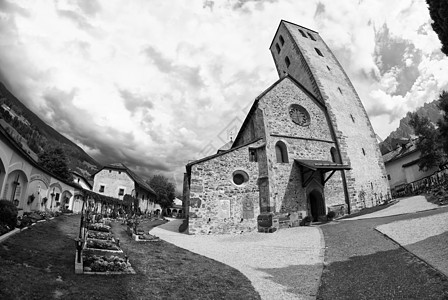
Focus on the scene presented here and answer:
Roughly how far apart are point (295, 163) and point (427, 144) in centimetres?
1952

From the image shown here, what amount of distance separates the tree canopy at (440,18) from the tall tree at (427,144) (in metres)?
24.2

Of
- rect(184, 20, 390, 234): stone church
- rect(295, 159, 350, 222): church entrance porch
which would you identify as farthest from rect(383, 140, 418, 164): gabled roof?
rect(295, 159, 350, 222): church entrance porch

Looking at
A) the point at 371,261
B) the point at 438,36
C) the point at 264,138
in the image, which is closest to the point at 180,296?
the point at 371,261

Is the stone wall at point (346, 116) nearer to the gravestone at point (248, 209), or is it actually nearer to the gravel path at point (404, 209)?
the gravel path at point (404, 209)

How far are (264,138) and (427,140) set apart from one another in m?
22.3

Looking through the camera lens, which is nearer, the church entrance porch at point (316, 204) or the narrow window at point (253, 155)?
the narrow window at point (253, 155)

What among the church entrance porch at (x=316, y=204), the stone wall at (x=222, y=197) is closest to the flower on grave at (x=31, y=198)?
the stone wall at (x=222, y=197)

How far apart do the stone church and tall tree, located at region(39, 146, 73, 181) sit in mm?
25062

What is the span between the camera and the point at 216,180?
50.0 feet

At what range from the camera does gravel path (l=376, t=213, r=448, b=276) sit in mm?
5617

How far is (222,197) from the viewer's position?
1508 cm

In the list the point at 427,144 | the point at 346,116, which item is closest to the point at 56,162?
the point at 346,116

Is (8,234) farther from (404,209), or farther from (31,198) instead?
(404,209)

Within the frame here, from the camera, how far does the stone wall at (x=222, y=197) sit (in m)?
14.5
